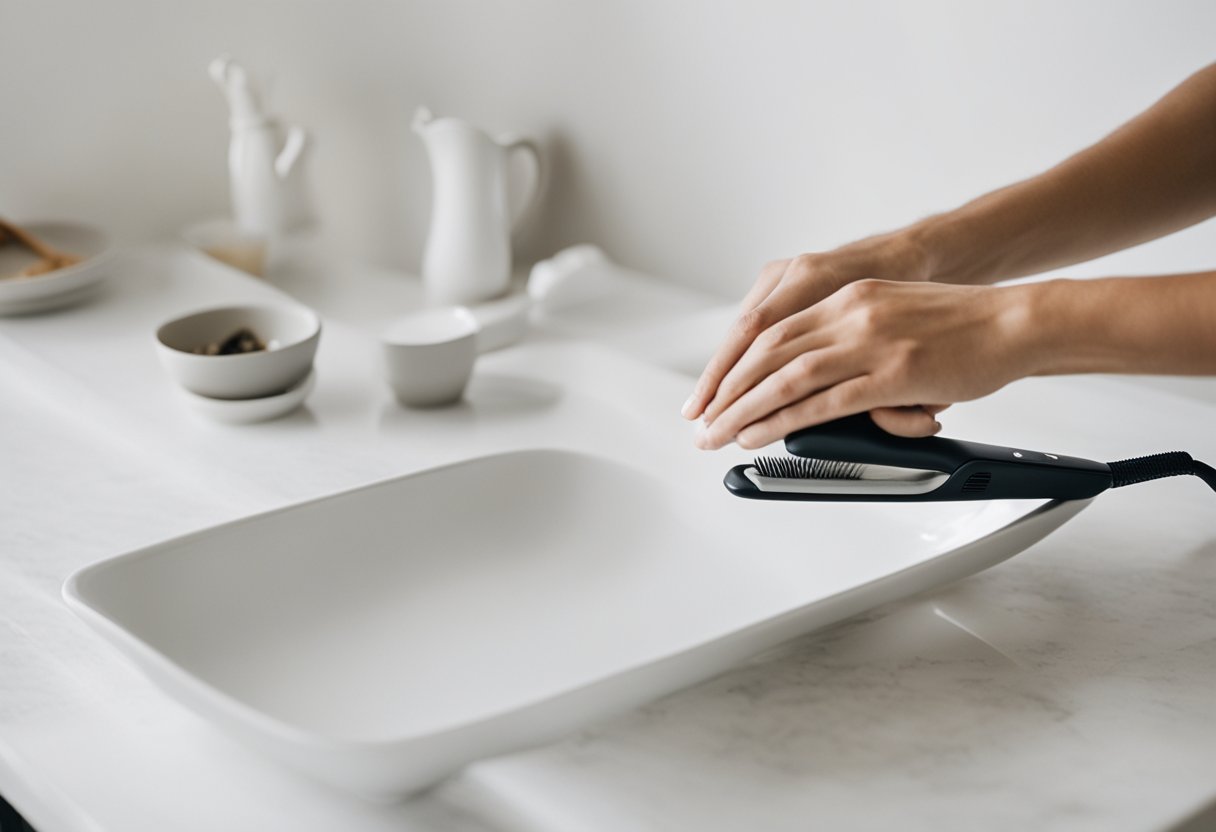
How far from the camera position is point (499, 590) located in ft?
3.07

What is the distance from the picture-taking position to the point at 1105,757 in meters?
0.68

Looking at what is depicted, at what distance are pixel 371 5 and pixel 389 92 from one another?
11cm

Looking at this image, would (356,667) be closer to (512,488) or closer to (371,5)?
(512,488)

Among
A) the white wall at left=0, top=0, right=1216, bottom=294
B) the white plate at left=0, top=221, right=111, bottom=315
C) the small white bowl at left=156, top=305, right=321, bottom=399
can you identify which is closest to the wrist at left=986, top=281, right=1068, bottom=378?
the white wall at left=0, top=0, right=1216, bottom=294

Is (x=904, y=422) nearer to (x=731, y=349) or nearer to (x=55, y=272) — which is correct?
(x=731, y=349)

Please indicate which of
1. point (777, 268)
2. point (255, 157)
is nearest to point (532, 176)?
point (255, 157)

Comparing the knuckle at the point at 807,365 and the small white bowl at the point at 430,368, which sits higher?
the knuckle at the point at 807,365

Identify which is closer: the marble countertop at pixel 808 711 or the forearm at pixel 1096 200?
the marble countertop at pixel 808 711

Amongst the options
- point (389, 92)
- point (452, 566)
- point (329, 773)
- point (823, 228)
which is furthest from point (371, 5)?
point (329, 773)

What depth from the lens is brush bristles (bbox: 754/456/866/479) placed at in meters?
0.78

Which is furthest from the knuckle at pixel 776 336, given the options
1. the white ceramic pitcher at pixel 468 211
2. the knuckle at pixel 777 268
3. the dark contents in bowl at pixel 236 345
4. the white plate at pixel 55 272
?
the white plate at pixel 55 272

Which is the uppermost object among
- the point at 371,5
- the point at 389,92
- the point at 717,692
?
the point at 371,5

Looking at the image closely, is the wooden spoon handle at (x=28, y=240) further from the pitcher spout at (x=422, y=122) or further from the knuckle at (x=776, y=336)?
the knuckle at (x=776, y=336)

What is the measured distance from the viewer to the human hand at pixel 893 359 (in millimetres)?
764
